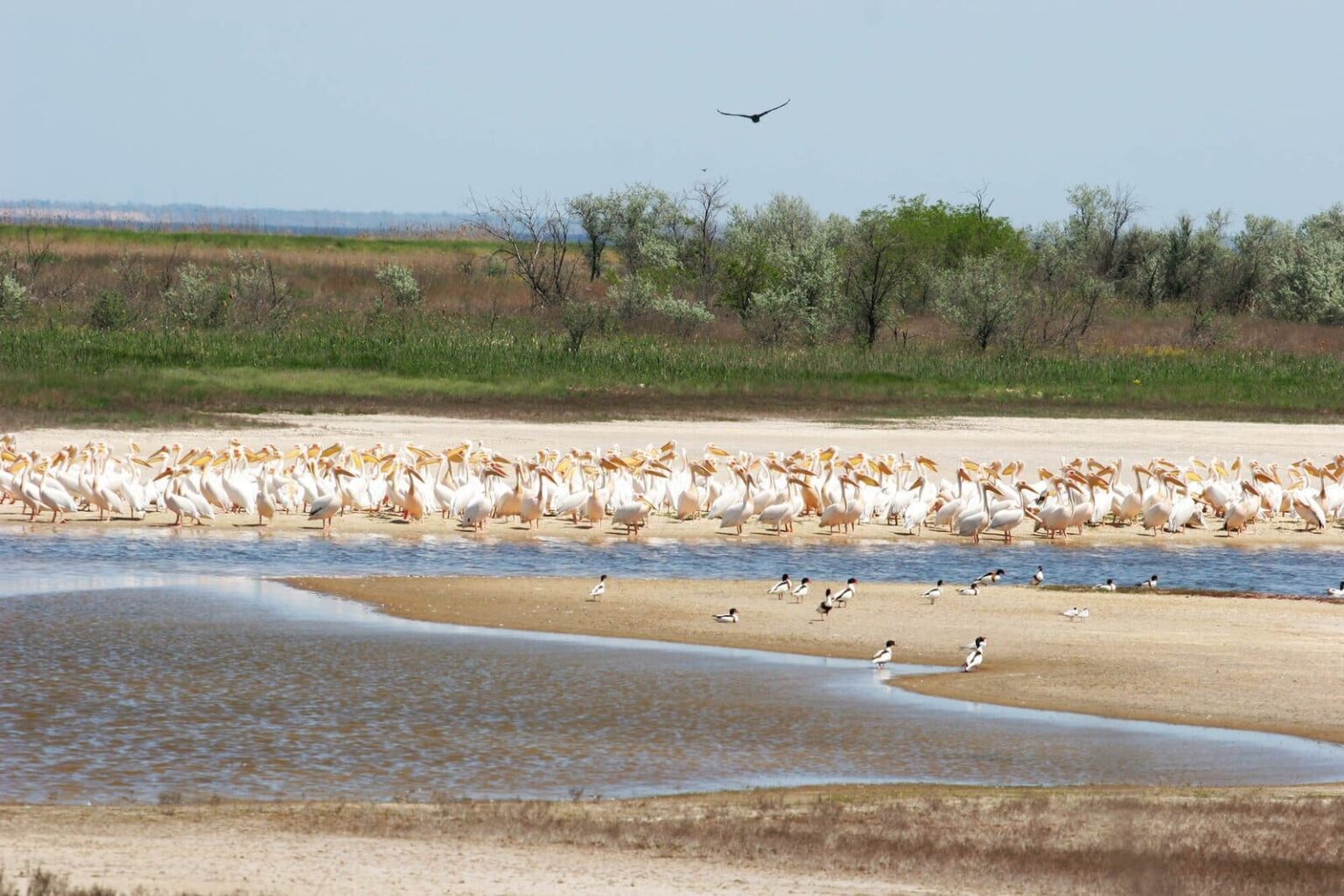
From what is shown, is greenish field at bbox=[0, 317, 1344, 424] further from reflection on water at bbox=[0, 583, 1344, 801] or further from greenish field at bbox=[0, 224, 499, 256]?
greenish field at bbox=[0, 224, 499, 256]

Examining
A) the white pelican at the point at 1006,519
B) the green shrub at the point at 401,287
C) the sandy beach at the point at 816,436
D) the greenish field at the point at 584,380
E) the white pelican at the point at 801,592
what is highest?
the green shrub at the point at 401,287

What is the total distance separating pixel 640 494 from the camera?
2078cm

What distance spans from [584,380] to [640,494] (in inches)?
626

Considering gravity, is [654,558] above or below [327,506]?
below

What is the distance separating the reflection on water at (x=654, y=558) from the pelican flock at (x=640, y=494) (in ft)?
1.56

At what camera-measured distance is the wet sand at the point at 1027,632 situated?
37.3 ft

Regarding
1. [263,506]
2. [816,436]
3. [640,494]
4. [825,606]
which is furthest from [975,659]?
[816,436]

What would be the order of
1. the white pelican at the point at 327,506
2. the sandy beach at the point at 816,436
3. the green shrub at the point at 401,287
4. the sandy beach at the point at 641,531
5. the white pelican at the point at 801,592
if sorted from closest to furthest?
the white pelican at the point at 801,592 → the white pelican at the point at 327,506 → the sandy beach at the point at 641,531 → the sandy beach at the point at 816,436 → the green shrub at the point at 401,287

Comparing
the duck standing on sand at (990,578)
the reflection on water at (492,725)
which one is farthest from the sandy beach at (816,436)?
the reflection on water at (492,725)

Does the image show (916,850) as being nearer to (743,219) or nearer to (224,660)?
(224,660)

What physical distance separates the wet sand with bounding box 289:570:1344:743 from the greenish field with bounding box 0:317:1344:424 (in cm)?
1601

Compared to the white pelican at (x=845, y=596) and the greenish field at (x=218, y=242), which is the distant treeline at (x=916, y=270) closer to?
the greenish field at (x=218, y=242)

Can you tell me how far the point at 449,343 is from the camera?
4078 cm

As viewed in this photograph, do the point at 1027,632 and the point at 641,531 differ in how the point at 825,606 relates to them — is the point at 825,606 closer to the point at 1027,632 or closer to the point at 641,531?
the point at 1027,632
